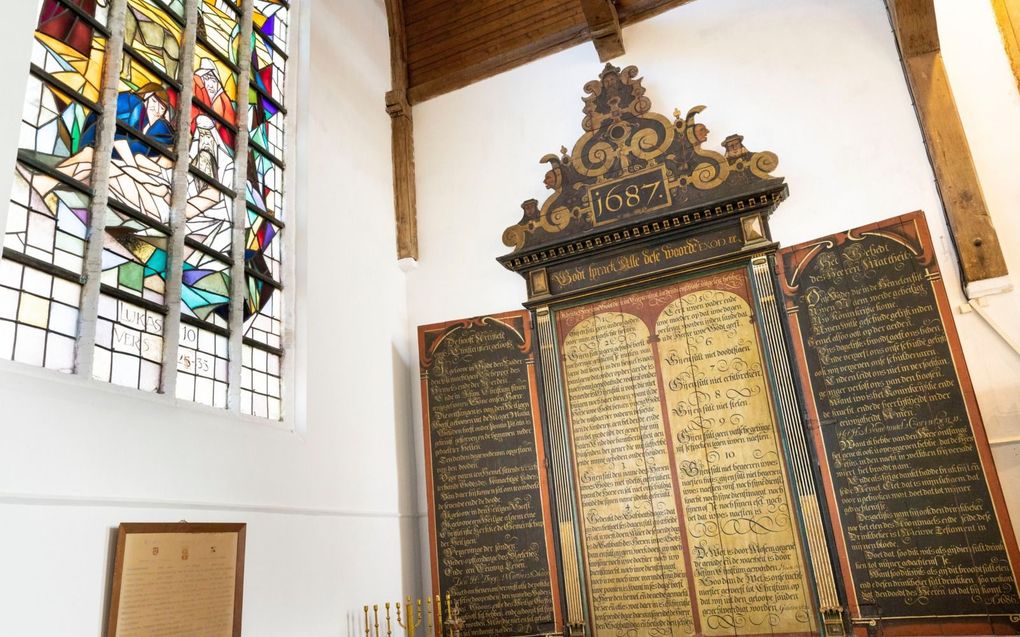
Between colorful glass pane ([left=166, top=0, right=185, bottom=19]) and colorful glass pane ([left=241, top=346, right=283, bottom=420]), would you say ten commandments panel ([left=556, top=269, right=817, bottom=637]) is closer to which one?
colorful glass pane ([left=241, top=346, right=283, bottom=420])

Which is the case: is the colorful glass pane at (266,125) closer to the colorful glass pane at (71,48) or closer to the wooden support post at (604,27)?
the colorful glass pane at (71,48)

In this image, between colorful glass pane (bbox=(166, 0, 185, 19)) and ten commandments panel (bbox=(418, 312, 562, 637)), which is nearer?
colorful glass pane (bbox=(166, 0, 185, 19))

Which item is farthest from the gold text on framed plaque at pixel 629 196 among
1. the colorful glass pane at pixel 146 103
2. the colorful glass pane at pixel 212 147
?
the colorful glass pane at pixel 146 103

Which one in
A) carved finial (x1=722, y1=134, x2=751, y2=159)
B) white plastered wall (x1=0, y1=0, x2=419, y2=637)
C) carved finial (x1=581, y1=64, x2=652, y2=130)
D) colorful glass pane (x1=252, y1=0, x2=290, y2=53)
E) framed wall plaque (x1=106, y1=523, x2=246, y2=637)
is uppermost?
colorful glass pane (x1=252, y1=0, x2=290, y2=53)

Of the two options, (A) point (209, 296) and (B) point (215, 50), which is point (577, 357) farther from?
(B) point (215, 50)

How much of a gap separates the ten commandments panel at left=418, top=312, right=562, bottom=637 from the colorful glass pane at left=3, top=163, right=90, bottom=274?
283 centimetres

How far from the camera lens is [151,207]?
4.13m

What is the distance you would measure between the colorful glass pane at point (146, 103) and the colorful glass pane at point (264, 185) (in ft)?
2.30

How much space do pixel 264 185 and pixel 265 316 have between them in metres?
1.00

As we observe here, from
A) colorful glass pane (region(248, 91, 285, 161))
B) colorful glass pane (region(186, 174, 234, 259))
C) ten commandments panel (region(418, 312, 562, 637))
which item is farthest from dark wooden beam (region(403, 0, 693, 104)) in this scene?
colorful glass pane (region(186, 174, 234, 259))

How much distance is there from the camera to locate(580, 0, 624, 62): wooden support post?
5779mm

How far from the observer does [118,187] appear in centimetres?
392

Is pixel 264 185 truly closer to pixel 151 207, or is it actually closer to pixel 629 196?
pixel 151 207

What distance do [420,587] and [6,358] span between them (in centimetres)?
348
